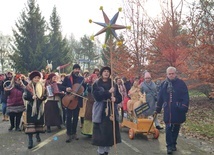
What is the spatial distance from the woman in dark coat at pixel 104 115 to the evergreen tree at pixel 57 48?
89.5 feet

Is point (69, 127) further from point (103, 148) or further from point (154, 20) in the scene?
point (154, 20)

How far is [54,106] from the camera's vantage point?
8984mm

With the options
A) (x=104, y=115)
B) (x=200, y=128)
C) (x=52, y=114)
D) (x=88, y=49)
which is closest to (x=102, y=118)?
(x=104, y=115)

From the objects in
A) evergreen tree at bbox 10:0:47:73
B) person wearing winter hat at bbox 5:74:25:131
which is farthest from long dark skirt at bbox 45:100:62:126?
evergreen tree at bbox 10:0:47:73

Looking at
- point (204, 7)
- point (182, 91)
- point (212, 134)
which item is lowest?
point (212, 134)

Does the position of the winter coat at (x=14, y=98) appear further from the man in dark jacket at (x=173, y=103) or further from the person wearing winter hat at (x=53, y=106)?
the man in dark jacket at (x=173, y=103)

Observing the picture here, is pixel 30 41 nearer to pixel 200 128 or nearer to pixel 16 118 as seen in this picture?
pixel 16 118

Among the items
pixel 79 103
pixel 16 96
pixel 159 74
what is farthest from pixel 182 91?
pixel 159 74

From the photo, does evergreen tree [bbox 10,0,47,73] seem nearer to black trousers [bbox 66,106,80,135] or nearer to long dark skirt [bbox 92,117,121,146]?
black trousers [bbox 66,106,80,135]

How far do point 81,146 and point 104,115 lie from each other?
75.7 inches

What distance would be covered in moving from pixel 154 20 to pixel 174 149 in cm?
879

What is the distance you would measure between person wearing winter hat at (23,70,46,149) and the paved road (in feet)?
1.39

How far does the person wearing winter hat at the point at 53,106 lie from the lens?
876 centimetres

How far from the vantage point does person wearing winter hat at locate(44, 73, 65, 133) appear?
8758 mm
